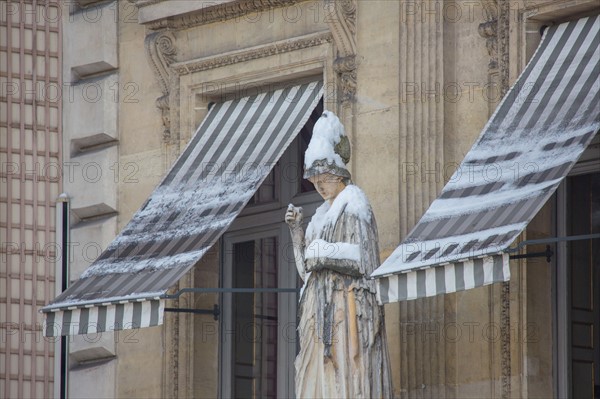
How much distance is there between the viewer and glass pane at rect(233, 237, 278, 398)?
25.2 metres

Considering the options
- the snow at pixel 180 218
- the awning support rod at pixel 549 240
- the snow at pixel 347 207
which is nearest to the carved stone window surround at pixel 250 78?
the snow at pixel 180 218

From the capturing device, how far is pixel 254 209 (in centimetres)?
2548

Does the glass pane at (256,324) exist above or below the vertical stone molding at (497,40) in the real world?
below

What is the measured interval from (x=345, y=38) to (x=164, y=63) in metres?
2.70

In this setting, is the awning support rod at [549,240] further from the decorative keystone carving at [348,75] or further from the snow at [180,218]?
the snow at [180,218]

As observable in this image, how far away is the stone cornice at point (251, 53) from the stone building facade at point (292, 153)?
0.8 inches

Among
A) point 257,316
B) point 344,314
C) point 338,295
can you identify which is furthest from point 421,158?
point 257,316

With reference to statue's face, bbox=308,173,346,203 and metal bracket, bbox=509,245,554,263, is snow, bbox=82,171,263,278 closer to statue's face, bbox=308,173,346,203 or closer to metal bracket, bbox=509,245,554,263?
statue's face, bbox=308,173,346,203

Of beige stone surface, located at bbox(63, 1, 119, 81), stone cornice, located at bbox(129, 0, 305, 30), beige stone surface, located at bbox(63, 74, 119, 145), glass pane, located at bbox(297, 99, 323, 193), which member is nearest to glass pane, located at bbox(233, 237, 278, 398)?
glass pane, located at bbox(297, 99, 323, 193)

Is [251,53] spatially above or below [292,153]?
A: above

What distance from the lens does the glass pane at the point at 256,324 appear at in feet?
82.6

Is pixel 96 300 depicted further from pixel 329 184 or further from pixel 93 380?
pixel 329 184

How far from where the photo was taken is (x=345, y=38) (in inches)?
942

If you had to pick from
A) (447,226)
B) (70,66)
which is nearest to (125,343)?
(70,66)
